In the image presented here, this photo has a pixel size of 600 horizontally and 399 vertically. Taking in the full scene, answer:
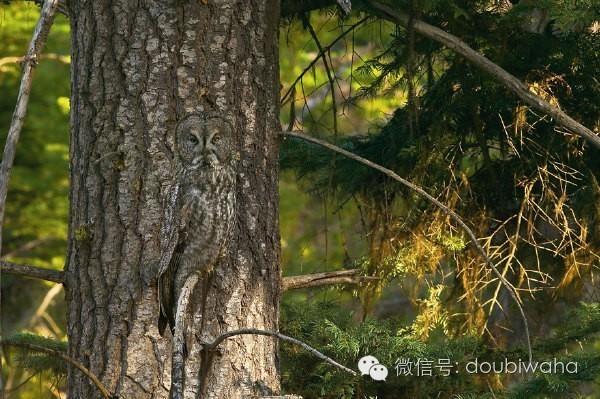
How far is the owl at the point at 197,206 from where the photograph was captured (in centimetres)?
346

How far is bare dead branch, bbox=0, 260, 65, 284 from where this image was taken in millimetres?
3312

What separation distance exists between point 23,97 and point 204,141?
901 mm

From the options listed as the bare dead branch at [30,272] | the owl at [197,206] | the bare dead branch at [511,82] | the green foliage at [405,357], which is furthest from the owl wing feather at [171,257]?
the bare dead branch at [511,82]

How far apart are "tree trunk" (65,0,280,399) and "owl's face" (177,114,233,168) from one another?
82mm

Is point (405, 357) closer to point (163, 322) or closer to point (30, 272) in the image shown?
point (163, 322)

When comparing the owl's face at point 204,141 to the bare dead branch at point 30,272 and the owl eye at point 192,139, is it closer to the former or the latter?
the owl eye at point 192,139

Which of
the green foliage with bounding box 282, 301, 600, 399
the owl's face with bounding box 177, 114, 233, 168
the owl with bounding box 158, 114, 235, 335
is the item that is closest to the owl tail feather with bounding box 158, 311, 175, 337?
the owl with bounding box 158, 114, 235, 335

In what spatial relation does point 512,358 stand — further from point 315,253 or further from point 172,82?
point 315,253

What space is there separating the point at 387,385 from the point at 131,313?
4.73ft

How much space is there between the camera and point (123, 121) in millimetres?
3551

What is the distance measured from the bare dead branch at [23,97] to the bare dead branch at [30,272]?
2.64 ft

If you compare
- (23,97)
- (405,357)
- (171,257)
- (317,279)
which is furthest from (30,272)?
(405,357)

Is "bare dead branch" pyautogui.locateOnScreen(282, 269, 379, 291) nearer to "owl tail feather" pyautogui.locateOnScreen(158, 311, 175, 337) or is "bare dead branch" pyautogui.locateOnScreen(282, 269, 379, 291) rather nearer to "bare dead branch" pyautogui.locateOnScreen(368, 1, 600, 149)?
"owl tail feather" pyautogui.locateOnScreen(158, 311, 175, 337)

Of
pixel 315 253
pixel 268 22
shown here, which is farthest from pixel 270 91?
pixel 315 253
